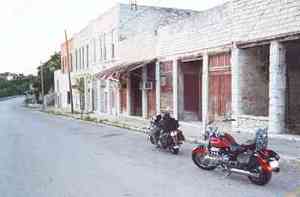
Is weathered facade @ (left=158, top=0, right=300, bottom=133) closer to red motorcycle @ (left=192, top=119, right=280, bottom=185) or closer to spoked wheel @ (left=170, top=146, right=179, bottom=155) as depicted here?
spoked wheel @ (left=170, top=146, right=179, bottom=155)

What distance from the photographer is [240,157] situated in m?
7.22

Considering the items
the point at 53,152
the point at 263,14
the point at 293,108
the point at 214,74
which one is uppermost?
the point at 263,14

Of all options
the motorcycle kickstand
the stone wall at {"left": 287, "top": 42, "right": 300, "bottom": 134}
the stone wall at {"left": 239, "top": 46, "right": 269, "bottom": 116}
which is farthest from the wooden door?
the motorcycle kickstand

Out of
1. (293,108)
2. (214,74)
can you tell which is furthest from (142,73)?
(293,108)

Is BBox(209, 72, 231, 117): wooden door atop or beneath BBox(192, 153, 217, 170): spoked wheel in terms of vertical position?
atop

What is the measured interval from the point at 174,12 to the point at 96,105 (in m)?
11.5

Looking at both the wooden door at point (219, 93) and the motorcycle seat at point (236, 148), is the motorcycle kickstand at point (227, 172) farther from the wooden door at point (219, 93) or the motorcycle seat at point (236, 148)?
the wooden door at point (219, 93)

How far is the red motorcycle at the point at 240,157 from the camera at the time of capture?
6824mm

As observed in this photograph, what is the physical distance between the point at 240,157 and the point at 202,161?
1.24 m

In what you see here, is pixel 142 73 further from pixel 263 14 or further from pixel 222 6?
pixel 263 14

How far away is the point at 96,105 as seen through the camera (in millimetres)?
34312

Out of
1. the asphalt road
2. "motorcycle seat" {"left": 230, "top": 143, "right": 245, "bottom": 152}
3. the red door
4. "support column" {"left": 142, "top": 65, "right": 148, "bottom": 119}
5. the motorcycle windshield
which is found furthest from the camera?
"support column" {"left": 142, "top": 65, "right": 148, "bottom": 119}

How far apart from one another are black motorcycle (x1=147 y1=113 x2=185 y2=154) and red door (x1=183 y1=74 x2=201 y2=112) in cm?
813

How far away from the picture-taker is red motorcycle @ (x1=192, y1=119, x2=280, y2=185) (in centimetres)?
682
